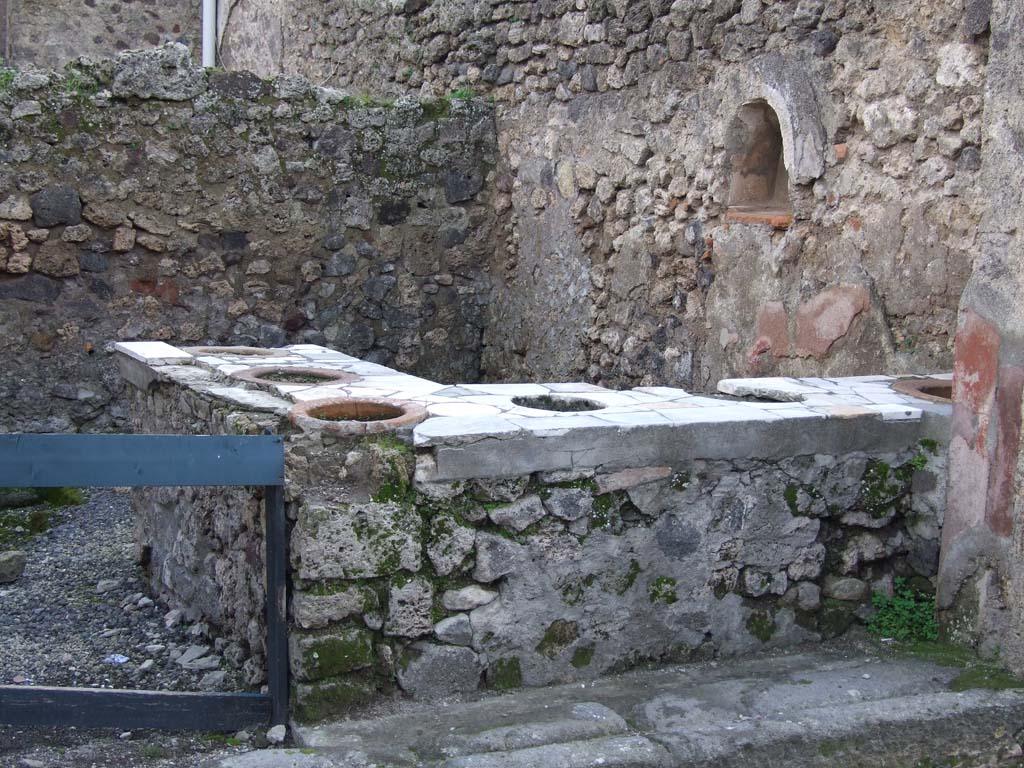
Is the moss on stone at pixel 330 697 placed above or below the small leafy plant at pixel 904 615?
below

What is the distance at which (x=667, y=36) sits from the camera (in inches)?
236

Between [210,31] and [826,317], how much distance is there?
841 cm

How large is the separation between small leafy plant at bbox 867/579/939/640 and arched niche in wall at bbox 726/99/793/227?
2320 millimetres

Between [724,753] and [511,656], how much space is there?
0.69 meters

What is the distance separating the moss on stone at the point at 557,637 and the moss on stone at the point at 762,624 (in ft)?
2.01

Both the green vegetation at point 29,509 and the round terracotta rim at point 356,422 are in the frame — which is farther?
the green vegetation at point 29,509

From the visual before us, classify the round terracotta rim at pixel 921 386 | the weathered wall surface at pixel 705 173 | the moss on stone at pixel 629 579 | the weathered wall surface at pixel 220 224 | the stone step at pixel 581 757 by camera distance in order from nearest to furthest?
1. the stone step at pixel 581 757
2. the moss on stone at pixel 629 579
3. the round terracotta rim at pixel 921 386
4. the weathered wall surface at pixel 705 173
5. the weathered wall surface at pixel 220 224

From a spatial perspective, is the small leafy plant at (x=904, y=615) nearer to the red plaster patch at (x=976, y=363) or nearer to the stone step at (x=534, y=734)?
the red plaster patch at (x=976, y=363)

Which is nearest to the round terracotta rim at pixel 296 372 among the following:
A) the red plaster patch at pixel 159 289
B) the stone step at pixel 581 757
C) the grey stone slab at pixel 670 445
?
the grey stone slab at pixel 670 445

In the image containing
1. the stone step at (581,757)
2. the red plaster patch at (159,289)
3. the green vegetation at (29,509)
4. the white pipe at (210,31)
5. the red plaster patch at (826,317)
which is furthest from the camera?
the white pipe at (210,31)

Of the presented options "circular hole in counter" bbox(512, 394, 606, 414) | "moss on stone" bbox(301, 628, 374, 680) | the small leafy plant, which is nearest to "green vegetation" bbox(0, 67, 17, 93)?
"circular hole in counter" bbox(512, 394, 606, 414)

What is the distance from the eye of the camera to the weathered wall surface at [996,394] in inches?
130

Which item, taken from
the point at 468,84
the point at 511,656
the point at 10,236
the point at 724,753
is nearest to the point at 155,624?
the point at 511,656

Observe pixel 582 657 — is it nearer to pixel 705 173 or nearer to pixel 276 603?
pixel 276 603
